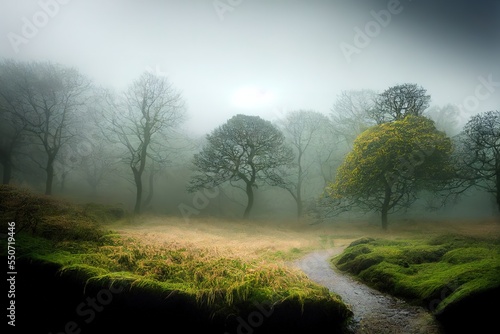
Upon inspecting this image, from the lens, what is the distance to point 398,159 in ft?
53.2

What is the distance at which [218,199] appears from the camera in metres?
37.0

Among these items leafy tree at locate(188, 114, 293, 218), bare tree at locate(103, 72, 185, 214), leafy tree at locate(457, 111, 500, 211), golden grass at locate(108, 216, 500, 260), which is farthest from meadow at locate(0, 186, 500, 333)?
leafy tree at locate(188, 114, 293, 218)

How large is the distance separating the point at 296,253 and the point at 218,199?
1044 inches

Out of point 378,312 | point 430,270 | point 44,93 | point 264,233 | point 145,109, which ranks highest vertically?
point 44,93

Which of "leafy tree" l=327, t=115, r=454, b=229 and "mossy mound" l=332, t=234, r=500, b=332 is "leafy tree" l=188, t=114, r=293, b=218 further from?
"mossy mound" l=332, t=234, r=500, b=332

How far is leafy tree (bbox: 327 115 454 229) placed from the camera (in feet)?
53.4

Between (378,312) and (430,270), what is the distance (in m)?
2.75

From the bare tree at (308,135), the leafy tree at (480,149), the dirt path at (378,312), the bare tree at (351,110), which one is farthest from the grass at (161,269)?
the bare tree at (351,110)

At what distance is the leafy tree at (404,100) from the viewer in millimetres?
21156

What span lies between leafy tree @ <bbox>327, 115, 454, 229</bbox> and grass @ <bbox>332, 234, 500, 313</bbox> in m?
7.58

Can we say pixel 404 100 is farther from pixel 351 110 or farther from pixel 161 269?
pixel 161 269

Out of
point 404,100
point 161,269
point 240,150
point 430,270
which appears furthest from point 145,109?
point 430,270

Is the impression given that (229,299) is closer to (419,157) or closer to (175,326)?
(175,326)

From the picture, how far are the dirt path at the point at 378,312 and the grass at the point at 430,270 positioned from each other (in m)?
0.31
